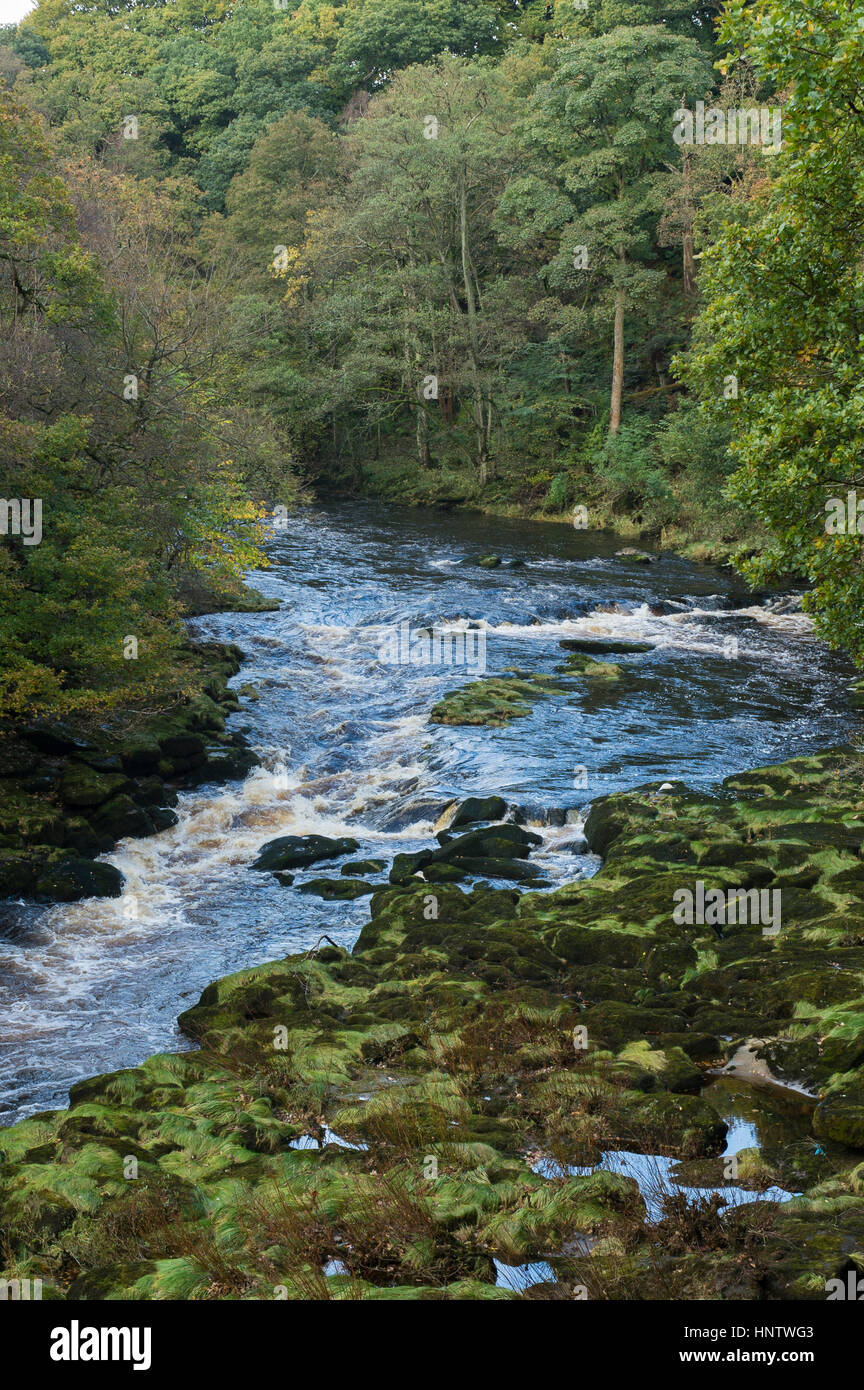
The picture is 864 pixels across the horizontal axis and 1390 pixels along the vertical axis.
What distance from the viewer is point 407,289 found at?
143ft

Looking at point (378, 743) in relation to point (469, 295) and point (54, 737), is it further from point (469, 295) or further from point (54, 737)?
point (469, 295)

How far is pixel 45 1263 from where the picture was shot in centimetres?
646

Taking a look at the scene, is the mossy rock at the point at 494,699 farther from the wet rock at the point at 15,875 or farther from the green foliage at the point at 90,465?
the wet rock at the point at 15,875

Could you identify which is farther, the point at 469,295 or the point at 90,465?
the point at 469,295

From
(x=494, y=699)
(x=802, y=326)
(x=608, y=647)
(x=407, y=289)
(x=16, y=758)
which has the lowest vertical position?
(x=16, y=758)

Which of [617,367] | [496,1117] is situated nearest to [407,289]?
[617,367]

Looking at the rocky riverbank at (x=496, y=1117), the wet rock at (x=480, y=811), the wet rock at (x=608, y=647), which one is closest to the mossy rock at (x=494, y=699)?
the wet rock at (x=608, y=647)

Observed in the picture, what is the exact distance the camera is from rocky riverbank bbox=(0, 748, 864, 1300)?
606 cm

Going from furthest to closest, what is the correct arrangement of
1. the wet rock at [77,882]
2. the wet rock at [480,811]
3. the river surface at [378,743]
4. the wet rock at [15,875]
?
1. the wet rock at [480,811]
2. the wet rock at [77,882]
3. the wet rock at [15,875]
4. the river surface at [378,743]

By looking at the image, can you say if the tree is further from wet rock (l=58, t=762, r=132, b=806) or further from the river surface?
wet rock (l=58, t=762, r=132, b=806)

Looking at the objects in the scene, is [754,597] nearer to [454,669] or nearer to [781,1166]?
[454,669]

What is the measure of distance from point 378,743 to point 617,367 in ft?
86.6

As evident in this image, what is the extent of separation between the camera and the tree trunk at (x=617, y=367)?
39500mm

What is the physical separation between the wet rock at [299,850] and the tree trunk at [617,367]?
2914cm
